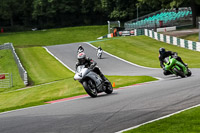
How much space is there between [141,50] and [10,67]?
16.2 meters

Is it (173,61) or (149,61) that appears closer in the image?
(173,61)

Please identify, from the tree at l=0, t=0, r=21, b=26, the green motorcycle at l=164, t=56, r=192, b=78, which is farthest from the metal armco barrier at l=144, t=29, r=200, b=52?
the tree at l=0, t=0, r=21, b=26

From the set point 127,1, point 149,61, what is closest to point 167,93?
point 149,61

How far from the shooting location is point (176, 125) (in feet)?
25.8

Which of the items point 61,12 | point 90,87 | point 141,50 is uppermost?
point 61,12

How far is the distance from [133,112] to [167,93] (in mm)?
3310

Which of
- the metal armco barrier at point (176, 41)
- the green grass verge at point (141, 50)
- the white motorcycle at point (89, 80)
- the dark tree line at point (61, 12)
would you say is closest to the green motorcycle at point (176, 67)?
the white motorcycle at point (89, 80)

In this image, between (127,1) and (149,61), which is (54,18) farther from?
(149,61)

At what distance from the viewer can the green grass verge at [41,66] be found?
2962 centimetres

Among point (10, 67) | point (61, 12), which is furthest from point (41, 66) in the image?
point (61, 12)

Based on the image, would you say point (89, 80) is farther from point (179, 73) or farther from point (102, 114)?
point (179, 73)

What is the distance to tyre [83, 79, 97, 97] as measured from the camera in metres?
13.1

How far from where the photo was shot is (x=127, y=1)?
84.6m

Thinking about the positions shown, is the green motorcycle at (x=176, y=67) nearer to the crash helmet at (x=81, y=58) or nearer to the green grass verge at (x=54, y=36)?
the crash helmet at (x=81, y=58)
